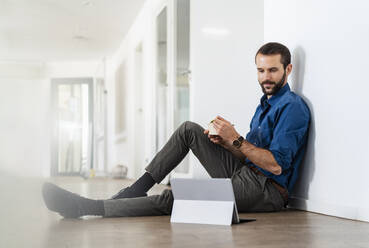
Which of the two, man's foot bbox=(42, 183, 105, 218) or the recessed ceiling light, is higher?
the recessed ceiling light

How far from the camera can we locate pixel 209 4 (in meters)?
3.76

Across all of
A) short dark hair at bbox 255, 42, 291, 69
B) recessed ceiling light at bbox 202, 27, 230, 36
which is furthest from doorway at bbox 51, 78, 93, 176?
short dark hair at bbox 255, 42, 291, 69

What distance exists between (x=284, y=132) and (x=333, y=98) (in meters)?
0.29

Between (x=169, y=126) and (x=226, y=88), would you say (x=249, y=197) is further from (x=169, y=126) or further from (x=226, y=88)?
(x=169, y=126)

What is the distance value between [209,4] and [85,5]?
343 cm

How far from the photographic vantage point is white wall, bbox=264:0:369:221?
195 cm

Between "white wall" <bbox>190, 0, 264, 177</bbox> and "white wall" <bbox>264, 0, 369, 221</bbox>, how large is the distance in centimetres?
69

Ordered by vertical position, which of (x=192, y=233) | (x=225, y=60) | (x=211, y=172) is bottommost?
(x=192, y=233)

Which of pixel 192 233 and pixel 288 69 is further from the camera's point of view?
pixel 288 69

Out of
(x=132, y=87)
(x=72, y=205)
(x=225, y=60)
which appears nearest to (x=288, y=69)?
(x=225, y=60)

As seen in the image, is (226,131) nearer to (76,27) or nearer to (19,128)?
(19,128)

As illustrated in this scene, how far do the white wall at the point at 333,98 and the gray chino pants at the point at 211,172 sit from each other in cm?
27

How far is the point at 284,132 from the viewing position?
85.0 inches

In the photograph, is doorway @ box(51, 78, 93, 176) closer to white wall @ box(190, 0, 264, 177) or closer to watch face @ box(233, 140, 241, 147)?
white wall @ box(190, 0, 264, 177)
